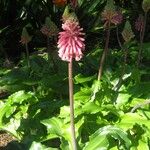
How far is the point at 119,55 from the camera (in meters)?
6.19

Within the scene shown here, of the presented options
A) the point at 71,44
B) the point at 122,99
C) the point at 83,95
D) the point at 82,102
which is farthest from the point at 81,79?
the point at 71,44

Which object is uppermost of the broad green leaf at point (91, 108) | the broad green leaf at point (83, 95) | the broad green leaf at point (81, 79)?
the broad green leaf at point (81, 79)

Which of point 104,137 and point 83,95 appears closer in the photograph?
point 104,137

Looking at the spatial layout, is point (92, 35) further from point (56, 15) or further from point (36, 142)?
point (36, 142)

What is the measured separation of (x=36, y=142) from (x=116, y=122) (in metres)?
0.80

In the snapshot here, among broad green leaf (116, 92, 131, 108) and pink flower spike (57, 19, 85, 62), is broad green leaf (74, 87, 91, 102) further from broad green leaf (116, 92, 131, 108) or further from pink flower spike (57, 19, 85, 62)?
pink flower spike (57, 19, 85, 62)

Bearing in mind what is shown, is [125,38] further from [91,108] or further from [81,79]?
[91,108]

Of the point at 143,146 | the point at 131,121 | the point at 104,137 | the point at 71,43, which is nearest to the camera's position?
the point at 71,43

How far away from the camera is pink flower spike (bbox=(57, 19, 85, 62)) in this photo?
363 cm

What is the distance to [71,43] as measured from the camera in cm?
362

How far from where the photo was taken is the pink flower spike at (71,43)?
3.63 meters

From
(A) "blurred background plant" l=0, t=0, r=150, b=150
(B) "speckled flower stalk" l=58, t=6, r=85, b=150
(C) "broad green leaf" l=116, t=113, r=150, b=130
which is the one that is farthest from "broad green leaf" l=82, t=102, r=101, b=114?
(B) "speckled flower stalk" l=58, t=6, r=85, b=150

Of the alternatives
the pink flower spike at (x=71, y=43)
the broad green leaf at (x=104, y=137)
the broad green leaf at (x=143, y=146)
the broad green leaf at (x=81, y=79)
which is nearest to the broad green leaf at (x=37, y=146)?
the broad green leaf at (x=104, y=137)

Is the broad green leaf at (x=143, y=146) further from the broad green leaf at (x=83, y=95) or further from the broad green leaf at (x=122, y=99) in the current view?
the broad green leaf at (x=83, y=95)
